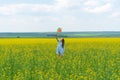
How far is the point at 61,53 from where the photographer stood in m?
18.9

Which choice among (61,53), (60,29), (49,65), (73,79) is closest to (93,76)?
(73,79)

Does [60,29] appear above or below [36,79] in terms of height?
above

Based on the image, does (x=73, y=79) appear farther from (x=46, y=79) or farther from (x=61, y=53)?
(x=61, y=53)

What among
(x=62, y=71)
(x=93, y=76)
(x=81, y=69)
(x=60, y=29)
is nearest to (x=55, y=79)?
(x=93, y=76)

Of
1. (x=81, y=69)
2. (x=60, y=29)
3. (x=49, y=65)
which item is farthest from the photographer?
(x=60, y=29)

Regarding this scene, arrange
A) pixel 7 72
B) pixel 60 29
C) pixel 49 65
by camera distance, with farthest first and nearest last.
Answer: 1. pixel 60 29
2. pixel 49 65
3. pixel 7 72

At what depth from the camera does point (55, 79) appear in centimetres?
1104

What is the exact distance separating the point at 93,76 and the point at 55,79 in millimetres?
1284

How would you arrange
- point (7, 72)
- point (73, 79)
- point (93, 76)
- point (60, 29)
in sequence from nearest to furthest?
1. point (73, 79)
2. point (93, 76)
3. point (7, 72)
4. point (60, 29)

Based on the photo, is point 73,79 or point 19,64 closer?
point 73,79

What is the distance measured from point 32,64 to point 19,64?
22.2 inches

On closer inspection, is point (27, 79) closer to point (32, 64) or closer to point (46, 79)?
point (46, 79)

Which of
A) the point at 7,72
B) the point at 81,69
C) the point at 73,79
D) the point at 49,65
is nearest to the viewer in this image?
the point at 73,79

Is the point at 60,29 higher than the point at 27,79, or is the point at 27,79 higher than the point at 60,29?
the point at 60,29
